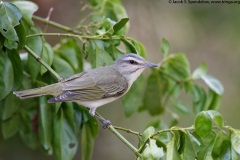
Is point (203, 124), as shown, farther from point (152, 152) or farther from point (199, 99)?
point (199, 99)

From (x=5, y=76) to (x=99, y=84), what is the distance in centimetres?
79

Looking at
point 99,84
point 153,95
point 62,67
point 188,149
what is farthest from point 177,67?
point 188,149

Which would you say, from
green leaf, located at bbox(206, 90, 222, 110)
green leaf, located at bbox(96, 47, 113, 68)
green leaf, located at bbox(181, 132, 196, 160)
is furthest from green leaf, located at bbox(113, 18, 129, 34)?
green leaf, located at bbox(206, 90, 222, 110)

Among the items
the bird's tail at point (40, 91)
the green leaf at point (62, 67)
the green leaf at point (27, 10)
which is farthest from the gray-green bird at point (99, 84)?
the green leaf at point (27, 10)

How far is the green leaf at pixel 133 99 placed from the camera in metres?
4.02

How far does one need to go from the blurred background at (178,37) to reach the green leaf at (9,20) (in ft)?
8.73

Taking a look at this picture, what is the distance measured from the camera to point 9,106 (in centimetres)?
365

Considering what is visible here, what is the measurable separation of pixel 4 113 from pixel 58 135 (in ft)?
1.57

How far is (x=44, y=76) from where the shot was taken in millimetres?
3594

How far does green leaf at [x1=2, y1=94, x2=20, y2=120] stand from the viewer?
3643mm

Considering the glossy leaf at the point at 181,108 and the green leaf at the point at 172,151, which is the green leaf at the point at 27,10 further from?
the glossy leaf at the point at 181,108

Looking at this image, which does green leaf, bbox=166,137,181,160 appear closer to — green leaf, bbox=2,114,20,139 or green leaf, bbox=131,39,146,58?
green leaf, bbox=131,39,146,58

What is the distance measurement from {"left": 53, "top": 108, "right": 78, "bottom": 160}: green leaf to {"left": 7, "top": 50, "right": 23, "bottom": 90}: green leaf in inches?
13.9

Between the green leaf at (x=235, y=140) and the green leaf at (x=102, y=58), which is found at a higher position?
the green leaf at (x=235, y=140)
